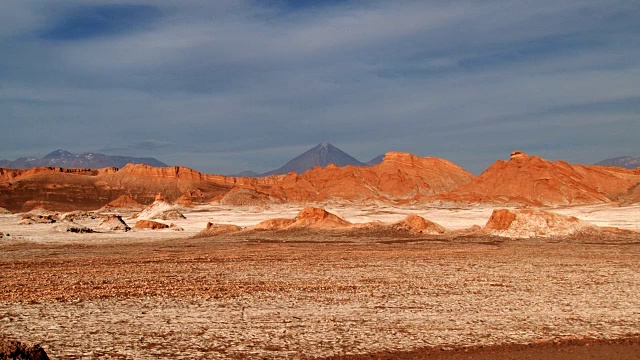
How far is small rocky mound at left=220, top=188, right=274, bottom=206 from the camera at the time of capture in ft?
388

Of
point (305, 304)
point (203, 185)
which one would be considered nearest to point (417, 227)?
point (305, 304)

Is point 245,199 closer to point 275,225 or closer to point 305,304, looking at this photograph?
point 275,225

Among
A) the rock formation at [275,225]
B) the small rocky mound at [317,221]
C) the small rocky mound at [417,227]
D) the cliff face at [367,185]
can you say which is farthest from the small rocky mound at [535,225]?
the cliff face at [367,185]

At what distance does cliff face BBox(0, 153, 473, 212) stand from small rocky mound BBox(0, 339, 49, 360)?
4737 inches

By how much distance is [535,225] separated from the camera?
46.1 meters

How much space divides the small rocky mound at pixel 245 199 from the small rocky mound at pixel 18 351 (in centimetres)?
10953

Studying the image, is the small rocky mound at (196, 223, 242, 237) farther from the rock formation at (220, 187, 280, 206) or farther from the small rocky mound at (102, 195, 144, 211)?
the small rocky mound at (102, 195, 144, 211)

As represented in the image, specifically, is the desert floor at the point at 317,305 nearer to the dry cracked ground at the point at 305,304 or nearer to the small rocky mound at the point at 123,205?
the dry cracked ground at the point at 305,304

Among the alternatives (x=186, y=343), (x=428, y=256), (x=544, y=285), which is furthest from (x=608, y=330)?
(x=428, y=256)

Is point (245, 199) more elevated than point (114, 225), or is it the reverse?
point (245, 199)

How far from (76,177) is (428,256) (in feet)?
529

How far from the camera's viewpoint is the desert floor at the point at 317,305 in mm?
11234

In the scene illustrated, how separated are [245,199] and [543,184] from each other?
55.5m

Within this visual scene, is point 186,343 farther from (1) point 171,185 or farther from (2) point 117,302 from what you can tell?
(1) point 171,185
